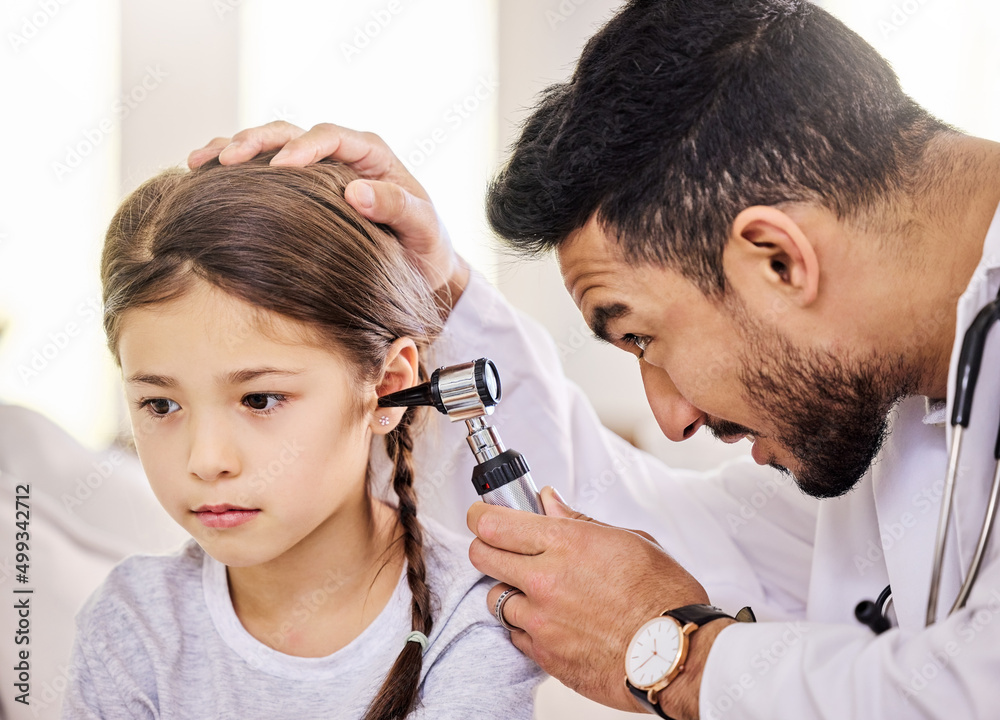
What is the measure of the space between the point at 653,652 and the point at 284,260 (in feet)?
2.05

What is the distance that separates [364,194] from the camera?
43.1 inches

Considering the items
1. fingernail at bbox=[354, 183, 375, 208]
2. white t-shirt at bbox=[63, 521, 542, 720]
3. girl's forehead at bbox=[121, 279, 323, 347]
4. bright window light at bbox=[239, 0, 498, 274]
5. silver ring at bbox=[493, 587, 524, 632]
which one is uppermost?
bright window light at bbox=[239, 0, 498, 274]

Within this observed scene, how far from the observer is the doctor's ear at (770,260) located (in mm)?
944

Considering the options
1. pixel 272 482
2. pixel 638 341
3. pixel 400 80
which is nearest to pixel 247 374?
pixel 272 482

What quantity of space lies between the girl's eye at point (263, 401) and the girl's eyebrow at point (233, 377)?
3 cm

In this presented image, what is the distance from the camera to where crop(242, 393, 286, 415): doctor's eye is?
99 centimetres

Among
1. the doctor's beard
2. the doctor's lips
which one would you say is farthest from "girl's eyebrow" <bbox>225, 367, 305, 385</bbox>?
the doctor's beard

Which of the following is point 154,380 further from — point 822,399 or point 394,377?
point 822,399

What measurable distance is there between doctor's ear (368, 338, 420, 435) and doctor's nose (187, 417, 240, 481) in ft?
0.68

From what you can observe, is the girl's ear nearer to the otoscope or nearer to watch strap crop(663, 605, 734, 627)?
the otoscope

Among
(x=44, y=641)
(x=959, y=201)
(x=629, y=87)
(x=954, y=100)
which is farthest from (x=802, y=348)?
(x=954, y=100)

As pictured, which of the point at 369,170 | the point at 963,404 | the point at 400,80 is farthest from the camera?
the point at 400,80

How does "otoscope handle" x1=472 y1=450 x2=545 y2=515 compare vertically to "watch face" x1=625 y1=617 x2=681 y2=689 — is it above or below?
above

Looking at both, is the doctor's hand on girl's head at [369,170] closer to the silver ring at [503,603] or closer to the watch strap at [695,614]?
the silver ring at [503,603]
